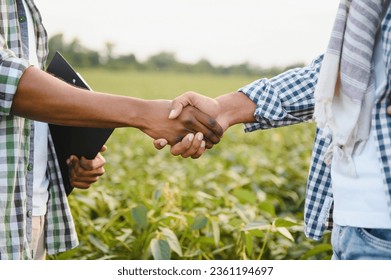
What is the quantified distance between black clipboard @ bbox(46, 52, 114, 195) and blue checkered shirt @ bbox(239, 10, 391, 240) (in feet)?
1.63

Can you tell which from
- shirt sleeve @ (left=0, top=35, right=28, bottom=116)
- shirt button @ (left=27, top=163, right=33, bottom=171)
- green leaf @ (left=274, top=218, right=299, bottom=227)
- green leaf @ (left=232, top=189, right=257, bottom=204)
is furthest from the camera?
green leaf @ (left=232, top=189, right=257, bottom=204)

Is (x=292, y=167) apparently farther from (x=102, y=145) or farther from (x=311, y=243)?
(x=102, y=145)

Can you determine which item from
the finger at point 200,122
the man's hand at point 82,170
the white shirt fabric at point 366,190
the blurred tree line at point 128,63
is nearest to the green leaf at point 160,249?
the man's hand at point 82,170

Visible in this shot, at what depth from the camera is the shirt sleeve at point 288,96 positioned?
232cm

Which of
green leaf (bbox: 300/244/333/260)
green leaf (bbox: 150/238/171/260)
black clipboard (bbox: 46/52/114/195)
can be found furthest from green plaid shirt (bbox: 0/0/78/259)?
green leaf (bbox: 300/244/333/260)

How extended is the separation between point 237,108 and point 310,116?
9.7 inches

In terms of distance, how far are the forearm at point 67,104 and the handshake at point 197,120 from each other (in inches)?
9.2

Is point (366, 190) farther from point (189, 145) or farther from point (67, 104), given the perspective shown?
point (189, 145)

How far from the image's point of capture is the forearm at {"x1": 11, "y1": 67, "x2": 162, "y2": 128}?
202cm

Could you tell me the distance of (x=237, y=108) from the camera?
251cm

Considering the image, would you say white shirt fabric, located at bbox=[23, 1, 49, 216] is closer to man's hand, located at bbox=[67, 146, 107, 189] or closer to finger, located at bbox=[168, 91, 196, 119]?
man's hand, located at bbox=[67, 146, 107, 189]

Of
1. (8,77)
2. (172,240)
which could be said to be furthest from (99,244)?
(8,77)
